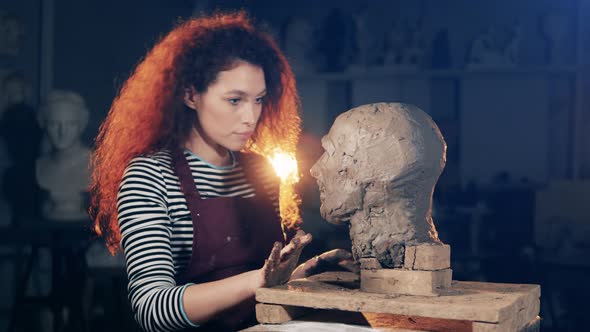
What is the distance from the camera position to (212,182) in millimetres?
2943

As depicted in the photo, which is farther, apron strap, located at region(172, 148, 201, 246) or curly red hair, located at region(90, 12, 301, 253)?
curly red hair, located at region(90, 12, 301, 253)

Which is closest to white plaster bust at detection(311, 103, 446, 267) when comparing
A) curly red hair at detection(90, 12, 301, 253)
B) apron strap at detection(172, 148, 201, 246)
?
apron strap at detection(172, 148, 201, 246)

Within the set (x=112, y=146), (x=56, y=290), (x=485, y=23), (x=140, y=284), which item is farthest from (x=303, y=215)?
(x=140, y=284)

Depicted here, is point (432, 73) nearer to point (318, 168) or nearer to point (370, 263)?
point (318, 168)

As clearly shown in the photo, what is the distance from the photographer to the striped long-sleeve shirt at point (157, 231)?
2527 millimetres

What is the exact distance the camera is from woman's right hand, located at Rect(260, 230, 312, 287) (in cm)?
224

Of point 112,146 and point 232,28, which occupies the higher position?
point 232,28

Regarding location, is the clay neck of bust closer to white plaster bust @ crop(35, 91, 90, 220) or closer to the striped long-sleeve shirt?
the striped long-sleeve shirt

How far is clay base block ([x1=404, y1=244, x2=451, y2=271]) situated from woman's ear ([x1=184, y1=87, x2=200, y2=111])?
1.06m

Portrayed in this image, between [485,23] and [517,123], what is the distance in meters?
0.97

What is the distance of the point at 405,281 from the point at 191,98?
1163 millimetres

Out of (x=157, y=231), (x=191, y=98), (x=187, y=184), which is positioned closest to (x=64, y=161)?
(x=191, y=98)

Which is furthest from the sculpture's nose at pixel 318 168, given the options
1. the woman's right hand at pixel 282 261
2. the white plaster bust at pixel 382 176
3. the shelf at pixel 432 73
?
the shelf at pixel 432 73

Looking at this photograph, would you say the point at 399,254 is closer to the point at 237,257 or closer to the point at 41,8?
the point at 237,257
